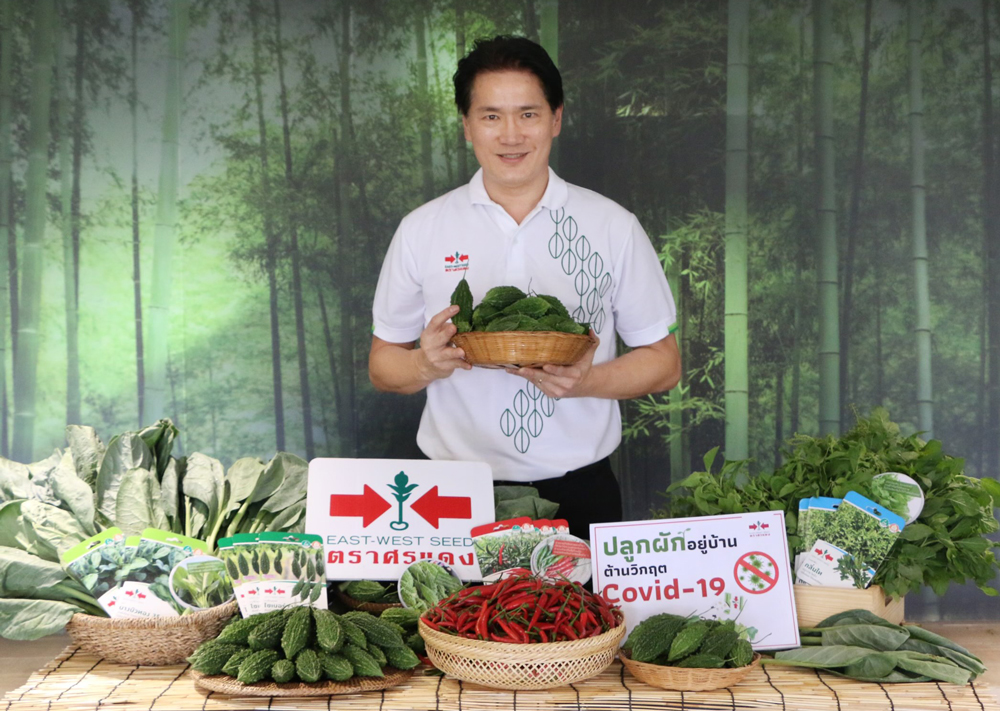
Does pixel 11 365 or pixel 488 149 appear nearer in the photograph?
pixel 488 149

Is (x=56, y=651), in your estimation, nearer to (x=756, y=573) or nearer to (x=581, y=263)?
(x=581, y=263)

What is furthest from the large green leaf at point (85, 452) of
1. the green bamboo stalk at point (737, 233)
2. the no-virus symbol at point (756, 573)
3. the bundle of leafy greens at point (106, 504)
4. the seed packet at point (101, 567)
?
the green bamboo stalk at point (737, 233)

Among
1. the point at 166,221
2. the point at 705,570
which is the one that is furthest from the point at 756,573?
the point at 166,221

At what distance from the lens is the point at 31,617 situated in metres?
1.68

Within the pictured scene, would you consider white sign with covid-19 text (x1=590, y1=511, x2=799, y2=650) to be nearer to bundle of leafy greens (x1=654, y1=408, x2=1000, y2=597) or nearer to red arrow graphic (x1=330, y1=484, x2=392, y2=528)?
bundle of leafy greens (x1=654, y1=408, x2=1000, y2=597)

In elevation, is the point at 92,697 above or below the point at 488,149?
below

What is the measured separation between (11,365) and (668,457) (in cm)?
287

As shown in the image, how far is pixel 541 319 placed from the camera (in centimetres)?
206

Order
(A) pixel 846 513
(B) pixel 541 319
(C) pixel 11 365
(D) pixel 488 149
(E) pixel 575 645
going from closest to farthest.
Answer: (E) pixel 575 645 < (A) pixel 846 513 < (B) pixel 541 319 < (D) pixel 488 149 < (C) pixel 11 365

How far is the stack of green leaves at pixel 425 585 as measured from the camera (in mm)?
1761

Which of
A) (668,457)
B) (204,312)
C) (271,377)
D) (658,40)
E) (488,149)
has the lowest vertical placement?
(668,457)

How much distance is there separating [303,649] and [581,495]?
1.12 metres

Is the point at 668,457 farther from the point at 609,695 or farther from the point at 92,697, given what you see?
the point at 92,697

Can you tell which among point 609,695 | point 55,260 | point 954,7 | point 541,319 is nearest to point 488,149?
point 541,319
